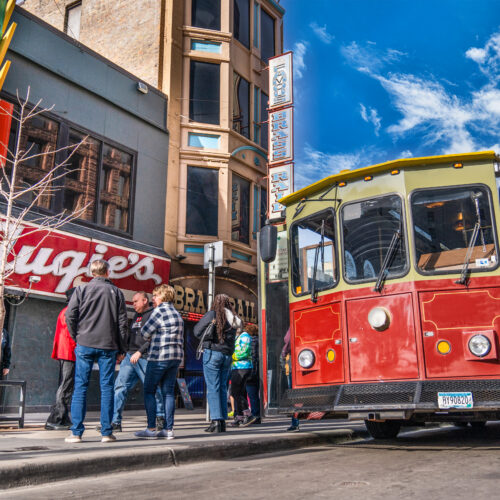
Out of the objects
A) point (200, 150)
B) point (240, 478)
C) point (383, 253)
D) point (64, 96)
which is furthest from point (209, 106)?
point (240, 478)

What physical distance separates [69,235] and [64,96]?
339cm

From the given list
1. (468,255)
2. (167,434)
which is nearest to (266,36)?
(468,255)

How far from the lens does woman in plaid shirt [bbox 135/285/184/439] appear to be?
22.4 feet

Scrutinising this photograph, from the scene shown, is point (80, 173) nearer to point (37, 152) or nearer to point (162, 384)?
point (37, 152)

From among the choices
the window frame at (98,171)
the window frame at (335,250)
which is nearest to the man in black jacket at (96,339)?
the window frame at (335,250)

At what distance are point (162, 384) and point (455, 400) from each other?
3.31 metres

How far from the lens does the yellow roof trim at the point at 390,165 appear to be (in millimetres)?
6648

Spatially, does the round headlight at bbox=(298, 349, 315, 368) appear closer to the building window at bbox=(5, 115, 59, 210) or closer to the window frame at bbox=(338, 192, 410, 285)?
the window frame at bbox=(338, 192, 410, 285)

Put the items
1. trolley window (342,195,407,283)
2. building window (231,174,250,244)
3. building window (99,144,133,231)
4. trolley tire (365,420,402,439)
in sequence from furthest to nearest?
building window (231,174,250,244)
building window (99,144,133,231)
trolley tire (365,420,402,439)
trolley window (342,195,407,283)

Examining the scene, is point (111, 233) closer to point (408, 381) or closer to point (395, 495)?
point (408, 381)

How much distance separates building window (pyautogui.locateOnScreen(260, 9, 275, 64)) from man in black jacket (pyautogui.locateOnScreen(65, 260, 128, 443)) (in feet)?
51.4

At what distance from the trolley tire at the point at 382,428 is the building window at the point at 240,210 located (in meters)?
9.90

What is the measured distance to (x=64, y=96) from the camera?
13594 millimetres

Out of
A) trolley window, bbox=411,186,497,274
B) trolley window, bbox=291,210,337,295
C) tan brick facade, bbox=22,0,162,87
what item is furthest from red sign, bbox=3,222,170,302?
trolley window, bbox=411,186,497,274
